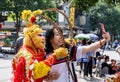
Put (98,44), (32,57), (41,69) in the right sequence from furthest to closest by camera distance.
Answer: (98,44), (32,57), (41,69)

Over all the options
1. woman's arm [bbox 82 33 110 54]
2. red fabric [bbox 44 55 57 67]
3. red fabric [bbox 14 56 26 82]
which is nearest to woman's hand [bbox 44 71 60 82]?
red fabric [bbox 44 55 57 67]

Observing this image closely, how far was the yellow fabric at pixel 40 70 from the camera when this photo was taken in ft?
12.2

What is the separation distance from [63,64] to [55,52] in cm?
19

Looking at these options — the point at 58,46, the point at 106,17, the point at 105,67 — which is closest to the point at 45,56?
the point at 58,46

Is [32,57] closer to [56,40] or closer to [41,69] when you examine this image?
[41,69]

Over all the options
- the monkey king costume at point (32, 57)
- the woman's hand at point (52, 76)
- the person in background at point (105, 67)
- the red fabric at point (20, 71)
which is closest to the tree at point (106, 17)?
the person in background at point (105, 67)

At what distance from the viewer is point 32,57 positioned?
12.6ft

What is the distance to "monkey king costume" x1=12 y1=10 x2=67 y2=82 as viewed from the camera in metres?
3.76

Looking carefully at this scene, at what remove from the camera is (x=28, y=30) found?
4027 millimetres

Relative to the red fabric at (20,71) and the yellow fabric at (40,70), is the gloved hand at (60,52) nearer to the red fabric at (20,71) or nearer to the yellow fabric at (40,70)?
the yellow fabric at (40,70)

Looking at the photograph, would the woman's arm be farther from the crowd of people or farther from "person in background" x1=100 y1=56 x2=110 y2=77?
"person in background" x1=100 y1=56 x2=110 y2=77

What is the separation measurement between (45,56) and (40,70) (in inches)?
17.0

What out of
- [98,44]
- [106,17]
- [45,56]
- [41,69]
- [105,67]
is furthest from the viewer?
[106,17]

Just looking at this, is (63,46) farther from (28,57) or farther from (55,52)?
(28,57)
